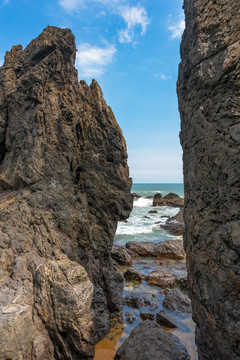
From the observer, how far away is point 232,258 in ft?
13.1

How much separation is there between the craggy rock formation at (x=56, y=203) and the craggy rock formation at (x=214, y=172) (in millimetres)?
2928

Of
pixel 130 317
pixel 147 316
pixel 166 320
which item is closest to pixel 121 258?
pixel 147 316

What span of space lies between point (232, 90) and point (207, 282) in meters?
4.15

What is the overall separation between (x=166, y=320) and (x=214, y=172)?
7445 millimetres

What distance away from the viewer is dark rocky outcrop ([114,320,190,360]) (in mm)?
6086

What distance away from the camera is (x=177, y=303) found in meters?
10.2

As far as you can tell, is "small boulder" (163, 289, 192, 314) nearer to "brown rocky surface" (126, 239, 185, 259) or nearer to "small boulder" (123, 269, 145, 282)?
"small boulder" (123, 269, 145, 282)

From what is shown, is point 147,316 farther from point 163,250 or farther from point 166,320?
point 163,250

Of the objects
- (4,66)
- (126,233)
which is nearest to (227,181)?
(4,66)

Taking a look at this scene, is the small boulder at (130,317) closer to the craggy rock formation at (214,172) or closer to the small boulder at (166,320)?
the small boulder at (166,320)

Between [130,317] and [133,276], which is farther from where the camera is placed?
[133,276]

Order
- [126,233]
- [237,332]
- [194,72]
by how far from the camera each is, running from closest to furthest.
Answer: [237,332], [194,72], [126,233]

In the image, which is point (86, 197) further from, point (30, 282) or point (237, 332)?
point (237, 332)

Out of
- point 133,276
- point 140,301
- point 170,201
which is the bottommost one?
point 133,276
